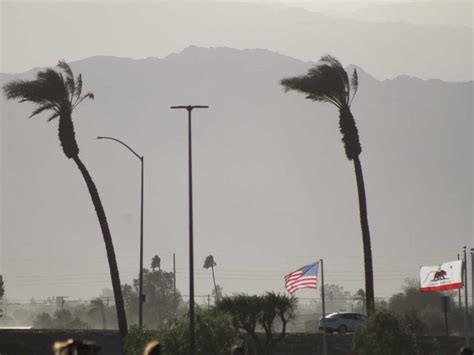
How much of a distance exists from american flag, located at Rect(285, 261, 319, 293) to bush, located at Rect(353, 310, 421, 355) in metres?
4.12

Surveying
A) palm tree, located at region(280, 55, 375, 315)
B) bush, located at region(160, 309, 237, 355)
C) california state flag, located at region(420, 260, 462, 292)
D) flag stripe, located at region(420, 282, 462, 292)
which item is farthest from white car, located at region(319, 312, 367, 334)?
bush, located at region(160, 309, 237, 355)

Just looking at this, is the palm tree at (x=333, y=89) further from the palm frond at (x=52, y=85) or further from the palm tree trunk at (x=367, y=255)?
the palm frond at (x=52, y=85)

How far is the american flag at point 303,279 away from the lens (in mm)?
71500

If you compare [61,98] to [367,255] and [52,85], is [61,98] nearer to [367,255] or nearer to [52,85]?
[52,85]

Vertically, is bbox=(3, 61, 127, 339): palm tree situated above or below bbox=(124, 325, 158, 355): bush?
above

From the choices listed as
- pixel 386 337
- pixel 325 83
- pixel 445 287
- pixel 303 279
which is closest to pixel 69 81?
pixel 325 83

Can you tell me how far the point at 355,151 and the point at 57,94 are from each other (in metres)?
18.4

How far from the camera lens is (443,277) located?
75.1 meters

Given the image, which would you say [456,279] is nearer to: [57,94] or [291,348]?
[291,348]

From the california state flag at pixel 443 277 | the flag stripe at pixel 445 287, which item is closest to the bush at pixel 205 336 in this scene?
the flag stripe at pixel 445 287

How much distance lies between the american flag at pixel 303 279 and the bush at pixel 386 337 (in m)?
4.12

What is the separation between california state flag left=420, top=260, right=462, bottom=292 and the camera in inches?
2876

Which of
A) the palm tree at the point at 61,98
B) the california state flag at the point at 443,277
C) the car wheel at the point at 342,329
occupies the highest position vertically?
the palm tree at the point at 61,98

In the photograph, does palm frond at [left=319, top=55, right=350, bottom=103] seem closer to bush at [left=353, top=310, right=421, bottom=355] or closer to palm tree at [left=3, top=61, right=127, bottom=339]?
palm tree at [left=3, top=61, right=127, bottom=339]
